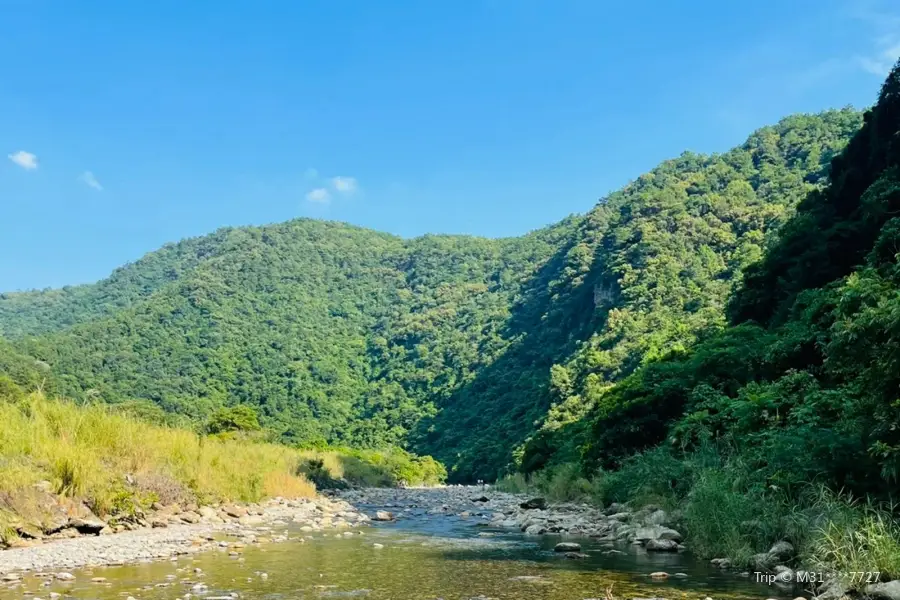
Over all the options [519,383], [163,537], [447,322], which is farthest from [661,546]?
[447,322]

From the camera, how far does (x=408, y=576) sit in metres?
10.2

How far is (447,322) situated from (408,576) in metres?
125

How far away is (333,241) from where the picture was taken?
172 metres

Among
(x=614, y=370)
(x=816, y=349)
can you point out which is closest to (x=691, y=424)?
(x=816, y=349)

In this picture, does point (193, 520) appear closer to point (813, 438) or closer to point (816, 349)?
point (813, 438)

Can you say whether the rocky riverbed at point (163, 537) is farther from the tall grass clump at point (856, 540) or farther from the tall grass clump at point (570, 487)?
the tall grass clump at point (856, 540)

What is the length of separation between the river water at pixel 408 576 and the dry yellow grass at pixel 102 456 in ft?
12.0

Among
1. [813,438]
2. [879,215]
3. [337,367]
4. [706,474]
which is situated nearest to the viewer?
[813,438]

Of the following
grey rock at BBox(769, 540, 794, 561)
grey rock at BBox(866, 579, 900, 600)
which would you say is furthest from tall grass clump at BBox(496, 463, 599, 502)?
grey rock at BBox(866, 579, 900, 600)

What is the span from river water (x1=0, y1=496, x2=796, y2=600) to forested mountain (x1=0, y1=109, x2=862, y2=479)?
25.7m

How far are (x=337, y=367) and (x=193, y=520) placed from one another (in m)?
100

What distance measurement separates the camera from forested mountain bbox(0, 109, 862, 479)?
75.4 metres

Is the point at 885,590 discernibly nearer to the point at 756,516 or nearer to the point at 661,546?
the point at 756,516

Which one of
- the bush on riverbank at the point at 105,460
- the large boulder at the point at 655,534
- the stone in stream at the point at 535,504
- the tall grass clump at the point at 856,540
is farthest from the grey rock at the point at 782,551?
the stone in stream at the point at 535,504
